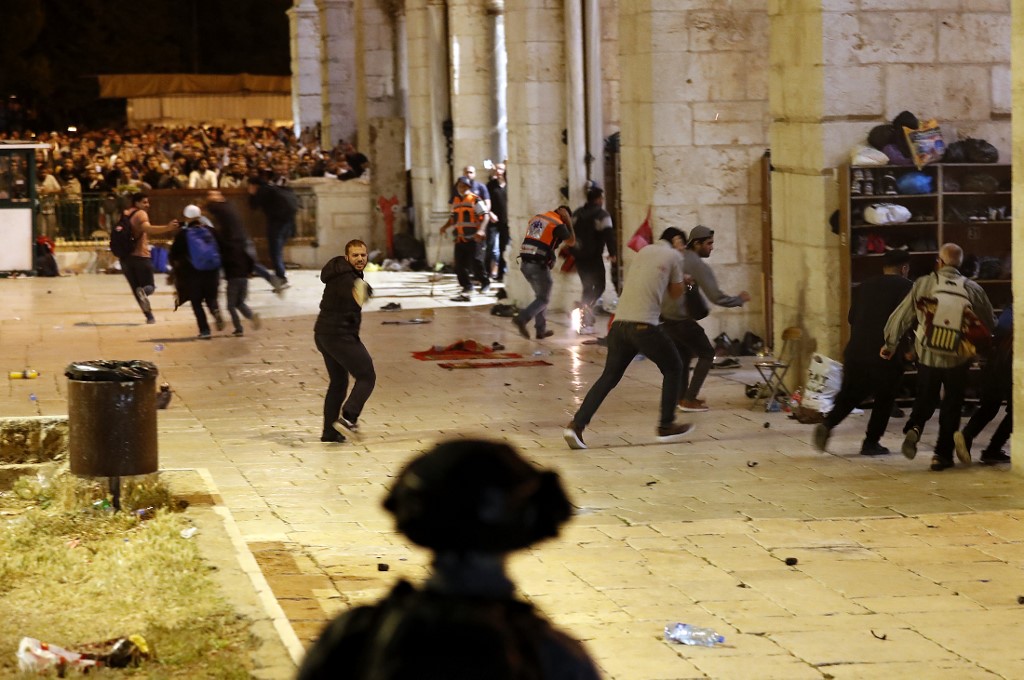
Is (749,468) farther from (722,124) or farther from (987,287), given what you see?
(722,124)

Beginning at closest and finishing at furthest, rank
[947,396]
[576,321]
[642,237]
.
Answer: [947,396]
[642,237]
[576,321]

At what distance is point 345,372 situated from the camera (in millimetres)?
11984

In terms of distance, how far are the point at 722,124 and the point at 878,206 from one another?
12.4 ft

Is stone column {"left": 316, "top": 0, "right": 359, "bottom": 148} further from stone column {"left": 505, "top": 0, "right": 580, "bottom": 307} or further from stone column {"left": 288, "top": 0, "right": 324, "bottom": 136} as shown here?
stone column {"left": 505, "top": 0, "right": 580, "bottom": 307}

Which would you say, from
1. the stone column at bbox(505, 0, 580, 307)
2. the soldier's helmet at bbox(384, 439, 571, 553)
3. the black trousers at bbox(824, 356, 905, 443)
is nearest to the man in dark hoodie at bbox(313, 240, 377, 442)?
the black trousers at bbox(824, 356, 905, 443)

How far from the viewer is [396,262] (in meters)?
27.9

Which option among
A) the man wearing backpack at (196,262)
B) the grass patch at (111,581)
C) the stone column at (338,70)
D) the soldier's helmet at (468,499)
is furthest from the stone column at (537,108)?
the soldier's helmet at (468,499)

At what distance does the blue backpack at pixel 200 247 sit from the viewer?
18.0m

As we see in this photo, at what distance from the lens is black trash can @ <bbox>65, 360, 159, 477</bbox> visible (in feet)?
29.2

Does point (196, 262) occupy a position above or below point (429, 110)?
below

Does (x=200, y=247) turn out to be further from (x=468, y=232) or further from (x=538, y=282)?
(x=468, y=232)

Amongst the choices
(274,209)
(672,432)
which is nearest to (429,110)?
(274,209)

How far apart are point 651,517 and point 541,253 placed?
844cm

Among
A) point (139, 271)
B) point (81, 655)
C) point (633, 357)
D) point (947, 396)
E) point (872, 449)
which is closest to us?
point (81, 655)
